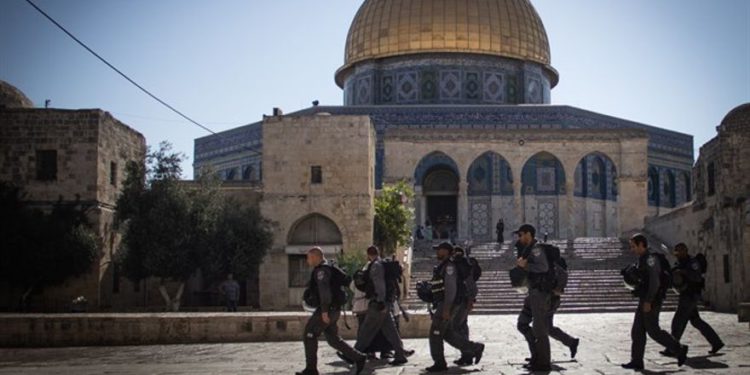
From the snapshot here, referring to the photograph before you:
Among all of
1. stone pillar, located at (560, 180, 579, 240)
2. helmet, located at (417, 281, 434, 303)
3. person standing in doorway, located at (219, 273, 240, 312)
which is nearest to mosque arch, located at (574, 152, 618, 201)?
stone pillar, located at (560, 180, 579, 240)

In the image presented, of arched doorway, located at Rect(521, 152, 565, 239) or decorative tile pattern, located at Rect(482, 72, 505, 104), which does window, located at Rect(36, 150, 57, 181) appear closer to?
arched doorway, located at Rect(521, 152, 565, 239)

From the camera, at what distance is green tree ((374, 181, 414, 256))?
26.3 m

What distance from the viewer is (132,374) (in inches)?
401

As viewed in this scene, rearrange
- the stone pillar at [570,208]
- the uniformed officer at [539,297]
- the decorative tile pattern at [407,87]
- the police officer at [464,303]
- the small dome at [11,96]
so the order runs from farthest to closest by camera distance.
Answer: the decorative tile pattern at [407,87] < the stone pillar at [570,208] < the small dome at [11,96] < the police officer at [464,303] < the uniformed officer at [539,297]

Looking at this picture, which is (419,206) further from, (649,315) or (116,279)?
(649,315)

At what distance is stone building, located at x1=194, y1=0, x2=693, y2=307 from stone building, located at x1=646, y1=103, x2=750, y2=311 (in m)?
7.99

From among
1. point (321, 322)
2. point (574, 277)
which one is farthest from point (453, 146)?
point (321, 322)

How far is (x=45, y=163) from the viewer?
2347 cm

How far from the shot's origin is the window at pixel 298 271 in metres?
25.6

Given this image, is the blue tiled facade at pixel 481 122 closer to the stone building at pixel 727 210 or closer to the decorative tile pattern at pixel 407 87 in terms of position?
the decorative tile pattern at pixel 407 87

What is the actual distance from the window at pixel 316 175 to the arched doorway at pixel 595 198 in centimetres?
1300

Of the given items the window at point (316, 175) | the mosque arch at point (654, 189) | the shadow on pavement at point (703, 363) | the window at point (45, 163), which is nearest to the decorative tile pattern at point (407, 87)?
the mosque arch at point (654, 189)

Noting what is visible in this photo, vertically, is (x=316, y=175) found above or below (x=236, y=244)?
above

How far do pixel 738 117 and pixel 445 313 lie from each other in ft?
46.3
